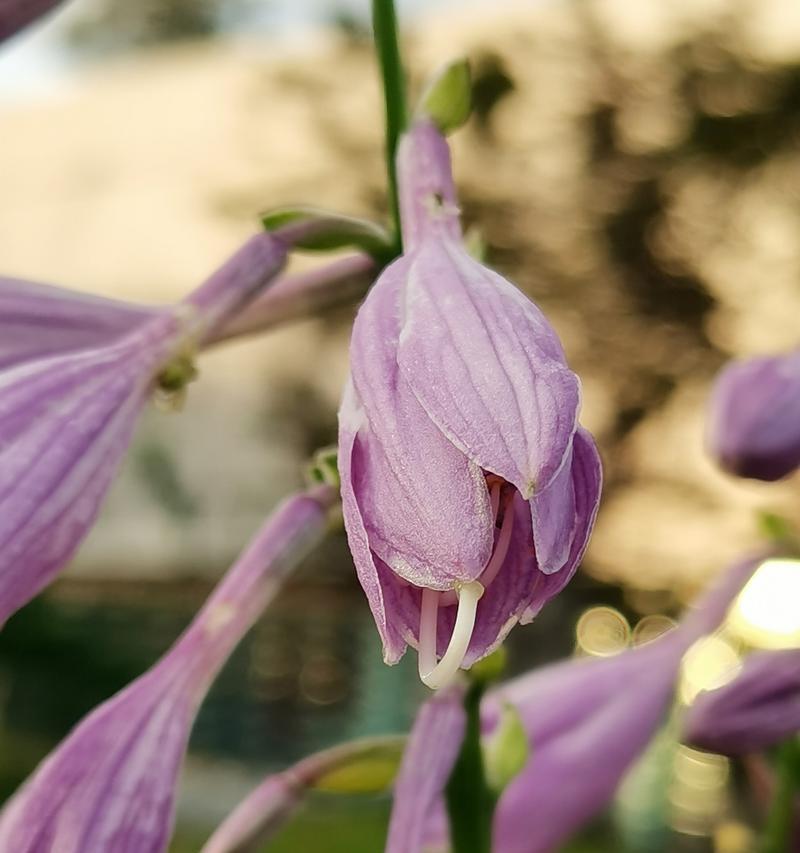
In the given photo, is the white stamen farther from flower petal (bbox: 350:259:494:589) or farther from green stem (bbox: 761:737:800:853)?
green stem (bbox: 761:737:800:853)

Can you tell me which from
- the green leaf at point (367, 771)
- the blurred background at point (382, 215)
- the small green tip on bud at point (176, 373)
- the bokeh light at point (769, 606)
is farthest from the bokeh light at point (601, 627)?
the small green tip on bud at point (176, 373)

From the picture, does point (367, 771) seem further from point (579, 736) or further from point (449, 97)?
point (449, 97)

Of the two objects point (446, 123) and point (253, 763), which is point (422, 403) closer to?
point (446, 123)

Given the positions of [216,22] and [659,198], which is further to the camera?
[216,22]

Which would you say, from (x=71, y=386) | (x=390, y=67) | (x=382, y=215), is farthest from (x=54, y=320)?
(x=382, y=215)

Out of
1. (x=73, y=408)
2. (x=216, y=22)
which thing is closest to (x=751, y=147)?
(x=216, y=22)

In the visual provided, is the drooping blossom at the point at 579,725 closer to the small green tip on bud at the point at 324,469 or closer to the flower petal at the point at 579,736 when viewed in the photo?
the flower petal at the point at 579,736

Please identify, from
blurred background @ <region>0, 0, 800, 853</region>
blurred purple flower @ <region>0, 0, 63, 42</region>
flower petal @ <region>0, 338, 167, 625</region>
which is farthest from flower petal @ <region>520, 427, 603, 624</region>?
blurred background @ <region>0, 0, 800, 853</region>
